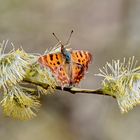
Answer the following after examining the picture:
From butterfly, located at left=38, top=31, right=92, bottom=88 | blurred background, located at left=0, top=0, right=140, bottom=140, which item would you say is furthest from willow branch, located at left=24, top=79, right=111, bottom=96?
blurred background, located at left=0, top=0, right=140, bottom=140

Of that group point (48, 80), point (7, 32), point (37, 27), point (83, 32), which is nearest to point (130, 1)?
point (83, 32)

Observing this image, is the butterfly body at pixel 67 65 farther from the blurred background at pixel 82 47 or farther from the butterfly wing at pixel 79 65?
the blurred background at pixel 82 47

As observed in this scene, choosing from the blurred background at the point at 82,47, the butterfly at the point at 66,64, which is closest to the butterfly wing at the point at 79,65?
the butterfly at the point at 66,64

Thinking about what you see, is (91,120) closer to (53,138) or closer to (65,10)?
(53,138)

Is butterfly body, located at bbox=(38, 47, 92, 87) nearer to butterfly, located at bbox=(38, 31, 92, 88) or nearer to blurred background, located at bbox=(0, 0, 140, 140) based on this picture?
butterfly, located at bbox=(38, 31, 92, 88)

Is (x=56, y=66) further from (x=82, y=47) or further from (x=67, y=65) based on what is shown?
(x=82, y=47)

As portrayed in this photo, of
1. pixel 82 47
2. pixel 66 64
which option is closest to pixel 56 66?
pixel 66 64
